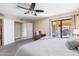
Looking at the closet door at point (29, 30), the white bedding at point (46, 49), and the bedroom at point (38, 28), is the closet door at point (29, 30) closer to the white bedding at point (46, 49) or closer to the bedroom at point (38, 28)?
the bedroom at point (38, 28)

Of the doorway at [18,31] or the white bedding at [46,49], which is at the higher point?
the doorway at [18,31]

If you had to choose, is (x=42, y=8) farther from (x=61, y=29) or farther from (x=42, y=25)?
(x=61, y=29)

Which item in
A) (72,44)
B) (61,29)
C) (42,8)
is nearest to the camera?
(72,44)

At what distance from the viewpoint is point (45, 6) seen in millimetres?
1802

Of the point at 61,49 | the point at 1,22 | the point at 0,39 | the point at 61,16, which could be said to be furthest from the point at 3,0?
the point at 61,49

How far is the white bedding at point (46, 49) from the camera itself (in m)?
1.70

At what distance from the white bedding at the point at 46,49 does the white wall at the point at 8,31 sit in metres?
0.23

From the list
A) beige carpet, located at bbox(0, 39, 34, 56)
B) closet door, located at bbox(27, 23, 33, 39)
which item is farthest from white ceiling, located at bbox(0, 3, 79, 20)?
beige carpet, located at bbox(0, 39, 34, 56)

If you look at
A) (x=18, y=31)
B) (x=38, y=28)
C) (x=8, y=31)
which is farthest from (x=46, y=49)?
(x=8, y=31)

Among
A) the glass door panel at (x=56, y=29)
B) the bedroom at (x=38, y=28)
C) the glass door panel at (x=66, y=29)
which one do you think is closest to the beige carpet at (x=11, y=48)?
the bedroom at (x=38, y=28)

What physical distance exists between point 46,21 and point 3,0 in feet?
2.54

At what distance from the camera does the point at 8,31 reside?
1874mm

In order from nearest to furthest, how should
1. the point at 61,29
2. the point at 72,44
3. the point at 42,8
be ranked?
the point at 72,44 < the point at 42,8 < the point at 61,29

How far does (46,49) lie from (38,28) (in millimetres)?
400
